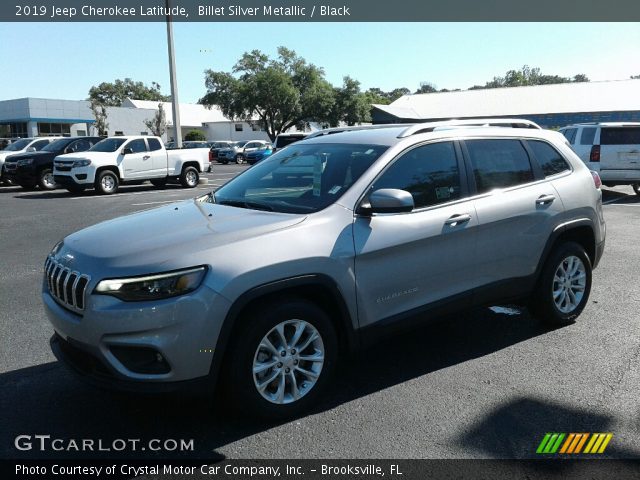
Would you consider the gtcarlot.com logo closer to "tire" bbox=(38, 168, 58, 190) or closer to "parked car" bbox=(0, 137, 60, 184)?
"tire" bbox=(38, 168, 58, 190)

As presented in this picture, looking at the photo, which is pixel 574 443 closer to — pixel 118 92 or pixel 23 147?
pixel 23 147

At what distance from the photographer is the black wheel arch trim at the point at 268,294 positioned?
3.22m

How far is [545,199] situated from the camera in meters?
4.89

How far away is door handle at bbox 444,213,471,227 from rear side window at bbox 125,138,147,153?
16.5 meters

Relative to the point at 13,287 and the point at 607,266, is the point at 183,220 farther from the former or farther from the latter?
the point at 607,266

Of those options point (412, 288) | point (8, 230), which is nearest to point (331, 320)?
point (412, 288)

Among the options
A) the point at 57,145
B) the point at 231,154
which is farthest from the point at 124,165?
the point at 231,154

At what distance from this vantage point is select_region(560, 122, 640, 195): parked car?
1455 cm

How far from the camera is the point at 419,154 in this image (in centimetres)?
431

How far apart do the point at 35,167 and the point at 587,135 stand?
16.9 meters

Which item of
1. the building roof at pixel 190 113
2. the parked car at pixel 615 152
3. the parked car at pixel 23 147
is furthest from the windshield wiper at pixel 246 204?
the building roof at pixel 190 113

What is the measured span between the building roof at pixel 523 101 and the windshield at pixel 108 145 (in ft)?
111

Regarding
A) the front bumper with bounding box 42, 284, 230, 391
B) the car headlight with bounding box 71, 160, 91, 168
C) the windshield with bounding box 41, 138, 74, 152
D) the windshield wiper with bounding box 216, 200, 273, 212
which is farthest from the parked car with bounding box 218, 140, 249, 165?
the front bumper with bounding box 42, 284, 230, 391

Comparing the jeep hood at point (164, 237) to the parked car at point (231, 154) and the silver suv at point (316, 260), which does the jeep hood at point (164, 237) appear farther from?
the parked car at point (231, 154)
